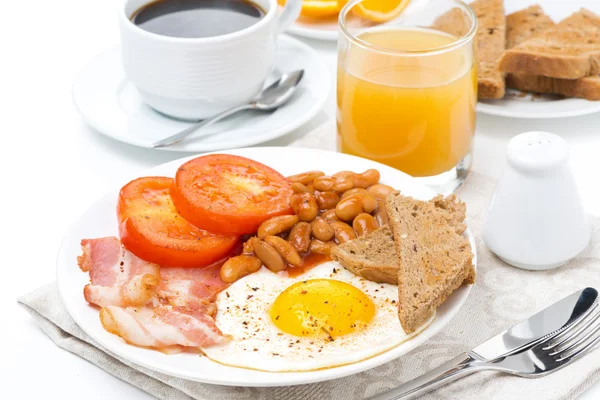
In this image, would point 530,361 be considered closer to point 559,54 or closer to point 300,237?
point 300,237

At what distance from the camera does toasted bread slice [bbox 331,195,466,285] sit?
6.88 ft

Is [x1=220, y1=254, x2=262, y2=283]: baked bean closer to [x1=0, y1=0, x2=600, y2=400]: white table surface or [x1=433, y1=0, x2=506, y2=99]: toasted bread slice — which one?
[x1=0, y1=0, x2=600, y2=400]: white table surface

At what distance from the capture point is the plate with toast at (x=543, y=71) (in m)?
2.95

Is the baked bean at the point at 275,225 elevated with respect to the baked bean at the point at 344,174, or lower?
lower

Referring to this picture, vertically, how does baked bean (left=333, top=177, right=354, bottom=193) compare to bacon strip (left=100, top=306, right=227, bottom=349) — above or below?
above

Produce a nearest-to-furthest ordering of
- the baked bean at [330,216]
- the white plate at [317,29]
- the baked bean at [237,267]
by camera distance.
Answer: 1. the baked bean at [237,267]
2. the baked bean at [330,216]
3. the white plate at [317,29]

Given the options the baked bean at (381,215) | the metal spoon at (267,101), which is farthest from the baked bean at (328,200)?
the metal spoon at (267,101)

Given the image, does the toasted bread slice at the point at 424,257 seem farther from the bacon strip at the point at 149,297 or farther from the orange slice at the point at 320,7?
the orange slice at the point at 320,7

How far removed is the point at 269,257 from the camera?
2180mm

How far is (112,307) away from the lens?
6.36ft

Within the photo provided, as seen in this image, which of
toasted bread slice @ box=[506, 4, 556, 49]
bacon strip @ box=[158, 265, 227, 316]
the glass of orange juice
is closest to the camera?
bacon strip @ box=[158, 265, 227, 316]

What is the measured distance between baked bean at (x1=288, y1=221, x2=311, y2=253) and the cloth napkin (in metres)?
0.40

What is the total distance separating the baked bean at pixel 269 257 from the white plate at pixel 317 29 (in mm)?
1625

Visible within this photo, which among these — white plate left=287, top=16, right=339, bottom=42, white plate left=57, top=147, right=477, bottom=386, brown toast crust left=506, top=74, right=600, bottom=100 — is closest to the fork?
white plate left=57, top=147, right=477, bottom=386
